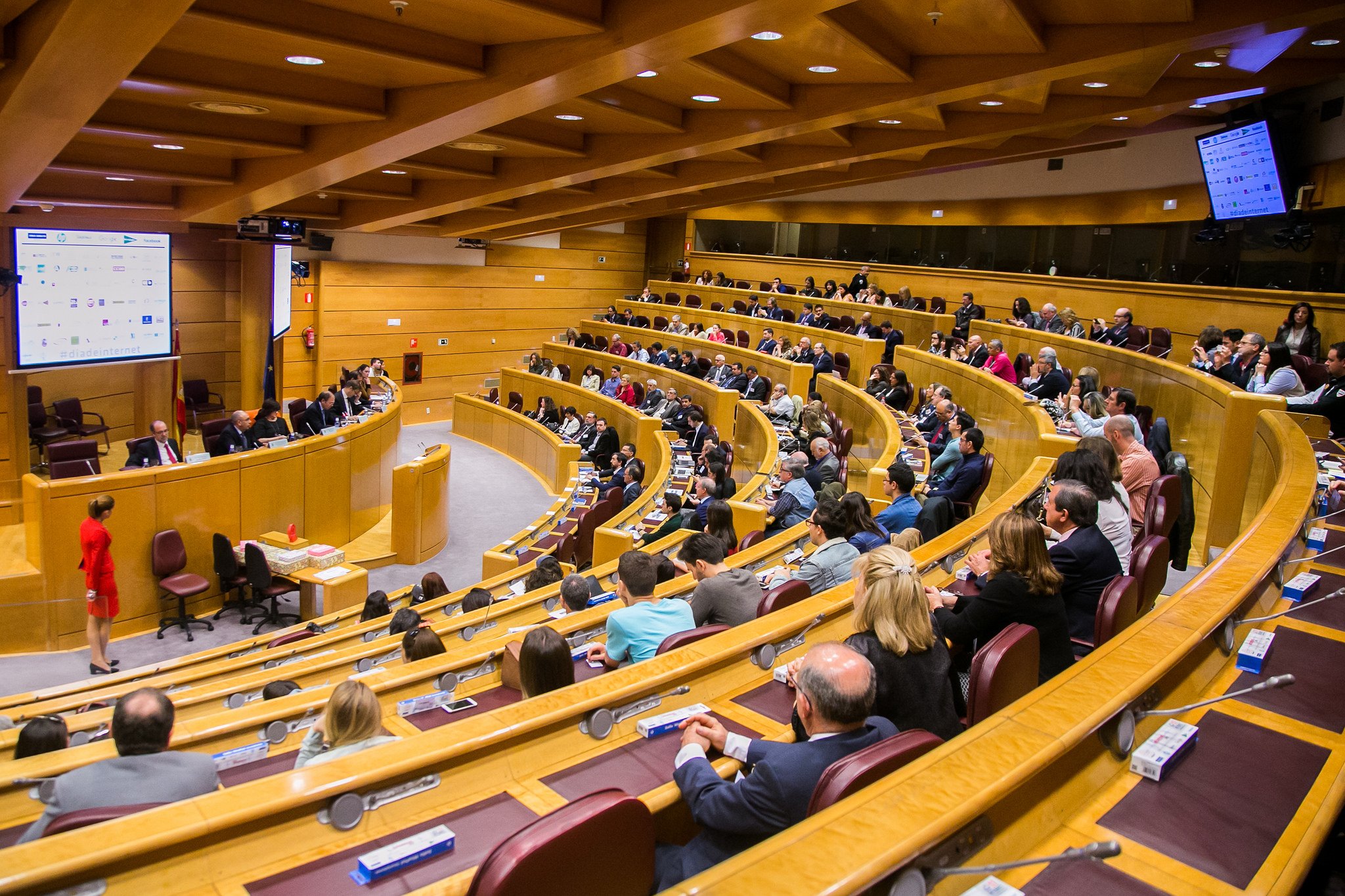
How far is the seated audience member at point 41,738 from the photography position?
3.24 meters

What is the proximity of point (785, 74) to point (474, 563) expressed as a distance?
607cm

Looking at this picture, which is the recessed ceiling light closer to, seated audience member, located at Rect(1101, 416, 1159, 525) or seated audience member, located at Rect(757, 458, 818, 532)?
seated audience member, located at Rect(757, 458, 818, 532)

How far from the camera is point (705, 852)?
6.66ft

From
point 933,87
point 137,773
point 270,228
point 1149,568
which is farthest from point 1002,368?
point 270,228

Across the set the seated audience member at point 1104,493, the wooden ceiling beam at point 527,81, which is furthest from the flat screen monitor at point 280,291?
the seated audience member at point 1104,493

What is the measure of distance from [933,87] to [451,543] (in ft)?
24.1

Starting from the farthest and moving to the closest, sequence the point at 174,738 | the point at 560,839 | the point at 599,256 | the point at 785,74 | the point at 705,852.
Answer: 1. the point at 599,256
2. the point at 785,74
3. the point at 174,738
4. the point at 705,852
5. the point at 560,839

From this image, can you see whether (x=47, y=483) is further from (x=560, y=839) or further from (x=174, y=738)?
(x=560, y=839)

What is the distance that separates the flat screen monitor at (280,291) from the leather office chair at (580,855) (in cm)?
1339

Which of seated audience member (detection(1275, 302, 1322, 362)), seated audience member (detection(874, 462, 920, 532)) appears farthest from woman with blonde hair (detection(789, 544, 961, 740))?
seated audience member (detection(1275, 302, 1322, 362))

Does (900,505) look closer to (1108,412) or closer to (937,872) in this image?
(1108,412)

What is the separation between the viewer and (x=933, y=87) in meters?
6.37

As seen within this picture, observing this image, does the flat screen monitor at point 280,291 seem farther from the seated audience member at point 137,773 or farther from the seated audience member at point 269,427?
the seated audience member at point 137,773

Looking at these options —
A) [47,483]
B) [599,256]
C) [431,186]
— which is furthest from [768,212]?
[47,483]
